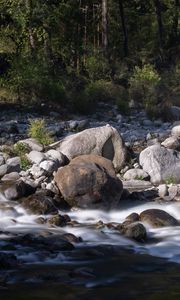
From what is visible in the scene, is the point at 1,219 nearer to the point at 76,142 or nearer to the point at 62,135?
the point at 76,142

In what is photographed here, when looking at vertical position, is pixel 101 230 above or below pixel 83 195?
below

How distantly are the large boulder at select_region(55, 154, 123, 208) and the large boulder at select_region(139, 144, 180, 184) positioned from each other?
205cm

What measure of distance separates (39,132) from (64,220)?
485cm

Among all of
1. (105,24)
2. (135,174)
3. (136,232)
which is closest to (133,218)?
(136,232)

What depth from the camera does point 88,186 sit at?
41.1 ft

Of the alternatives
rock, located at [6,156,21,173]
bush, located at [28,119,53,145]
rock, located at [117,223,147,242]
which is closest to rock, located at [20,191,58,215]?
rock, located at [6,156,21,173]

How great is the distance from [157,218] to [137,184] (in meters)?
2.75

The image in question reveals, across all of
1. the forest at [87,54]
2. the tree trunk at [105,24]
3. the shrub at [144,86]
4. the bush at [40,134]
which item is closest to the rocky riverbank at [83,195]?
the bush at [40,134]

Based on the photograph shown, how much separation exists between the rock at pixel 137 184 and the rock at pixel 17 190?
7.55 ft

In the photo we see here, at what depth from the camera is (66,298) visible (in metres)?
7.41

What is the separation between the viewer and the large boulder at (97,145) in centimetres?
1467

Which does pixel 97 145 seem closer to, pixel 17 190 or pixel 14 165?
pixel 14 165

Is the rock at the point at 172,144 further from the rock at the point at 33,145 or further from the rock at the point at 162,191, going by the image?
the rock at the point at 33,145

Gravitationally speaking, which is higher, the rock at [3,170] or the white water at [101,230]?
the rock at [3,170]
